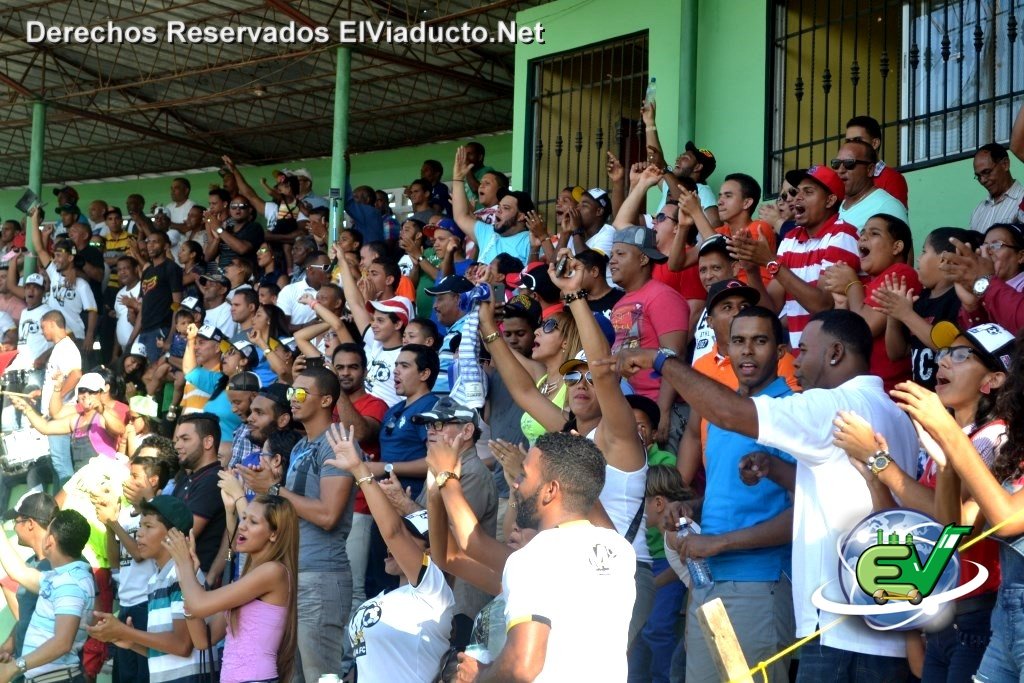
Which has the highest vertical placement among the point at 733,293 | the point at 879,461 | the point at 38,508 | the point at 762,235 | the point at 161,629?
the point at 762,235

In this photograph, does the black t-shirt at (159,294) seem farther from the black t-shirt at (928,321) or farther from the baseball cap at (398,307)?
the black t-shirt at (928,321)

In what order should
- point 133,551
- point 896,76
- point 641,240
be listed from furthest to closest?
point 896,76
point 133,551
point 641,240

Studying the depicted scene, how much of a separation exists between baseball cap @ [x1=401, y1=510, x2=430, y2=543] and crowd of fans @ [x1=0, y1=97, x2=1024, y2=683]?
0.01 meters

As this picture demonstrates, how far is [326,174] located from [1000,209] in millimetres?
14598

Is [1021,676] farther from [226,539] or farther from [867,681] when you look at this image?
[226,539]

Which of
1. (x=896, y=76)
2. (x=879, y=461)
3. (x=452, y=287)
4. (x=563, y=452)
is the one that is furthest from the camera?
(x=896, y=76)

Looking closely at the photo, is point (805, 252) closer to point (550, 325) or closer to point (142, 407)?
point (550, 325)

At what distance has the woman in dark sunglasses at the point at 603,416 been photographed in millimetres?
4832

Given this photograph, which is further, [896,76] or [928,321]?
[896,76]

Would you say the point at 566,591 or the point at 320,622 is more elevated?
the point at 566,591

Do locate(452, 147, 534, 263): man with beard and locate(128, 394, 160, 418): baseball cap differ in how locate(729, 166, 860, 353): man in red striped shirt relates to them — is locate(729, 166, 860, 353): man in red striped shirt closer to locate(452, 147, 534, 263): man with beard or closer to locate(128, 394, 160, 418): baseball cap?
locate(452, 147, 534, 263): man with beard

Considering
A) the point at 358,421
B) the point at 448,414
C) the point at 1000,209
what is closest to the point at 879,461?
the point at 448,414

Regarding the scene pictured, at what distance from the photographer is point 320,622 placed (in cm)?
650

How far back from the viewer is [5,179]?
76.4 ft
